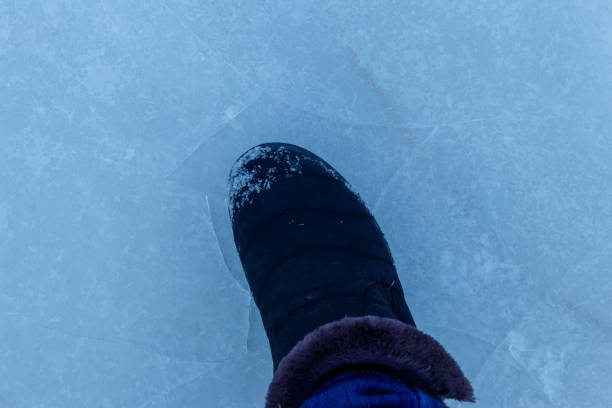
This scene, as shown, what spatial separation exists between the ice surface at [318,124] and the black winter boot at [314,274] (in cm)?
9

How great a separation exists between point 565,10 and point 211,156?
748 millimetres

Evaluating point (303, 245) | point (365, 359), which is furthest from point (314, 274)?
point (365, 359)

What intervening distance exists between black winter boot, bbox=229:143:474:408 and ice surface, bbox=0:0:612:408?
0.30 feet

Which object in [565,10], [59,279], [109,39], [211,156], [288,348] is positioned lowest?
[59,279]

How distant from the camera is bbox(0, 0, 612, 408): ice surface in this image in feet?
3.09

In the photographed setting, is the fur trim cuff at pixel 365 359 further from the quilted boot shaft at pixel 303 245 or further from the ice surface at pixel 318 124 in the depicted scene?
the ice surface at pixel 318 124

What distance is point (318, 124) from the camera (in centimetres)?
95

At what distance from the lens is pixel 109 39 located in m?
0.95

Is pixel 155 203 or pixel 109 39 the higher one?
pixel 109 39

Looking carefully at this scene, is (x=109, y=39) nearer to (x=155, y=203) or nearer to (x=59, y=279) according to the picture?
(x=155, y=203)

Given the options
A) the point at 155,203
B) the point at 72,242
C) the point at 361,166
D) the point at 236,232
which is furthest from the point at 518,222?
the point at 72,242

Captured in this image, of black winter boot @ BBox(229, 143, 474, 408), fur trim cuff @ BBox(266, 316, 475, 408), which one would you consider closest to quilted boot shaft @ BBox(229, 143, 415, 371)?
black winter boot @ BBox(229, 143, 474, 408)

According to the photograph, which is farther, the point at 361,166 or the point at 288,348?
the point at 361,166

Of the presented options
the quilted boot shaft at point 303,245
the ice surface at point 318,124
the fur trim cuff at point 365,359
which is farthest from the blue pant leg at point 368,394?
the ice surface at point 318,124
